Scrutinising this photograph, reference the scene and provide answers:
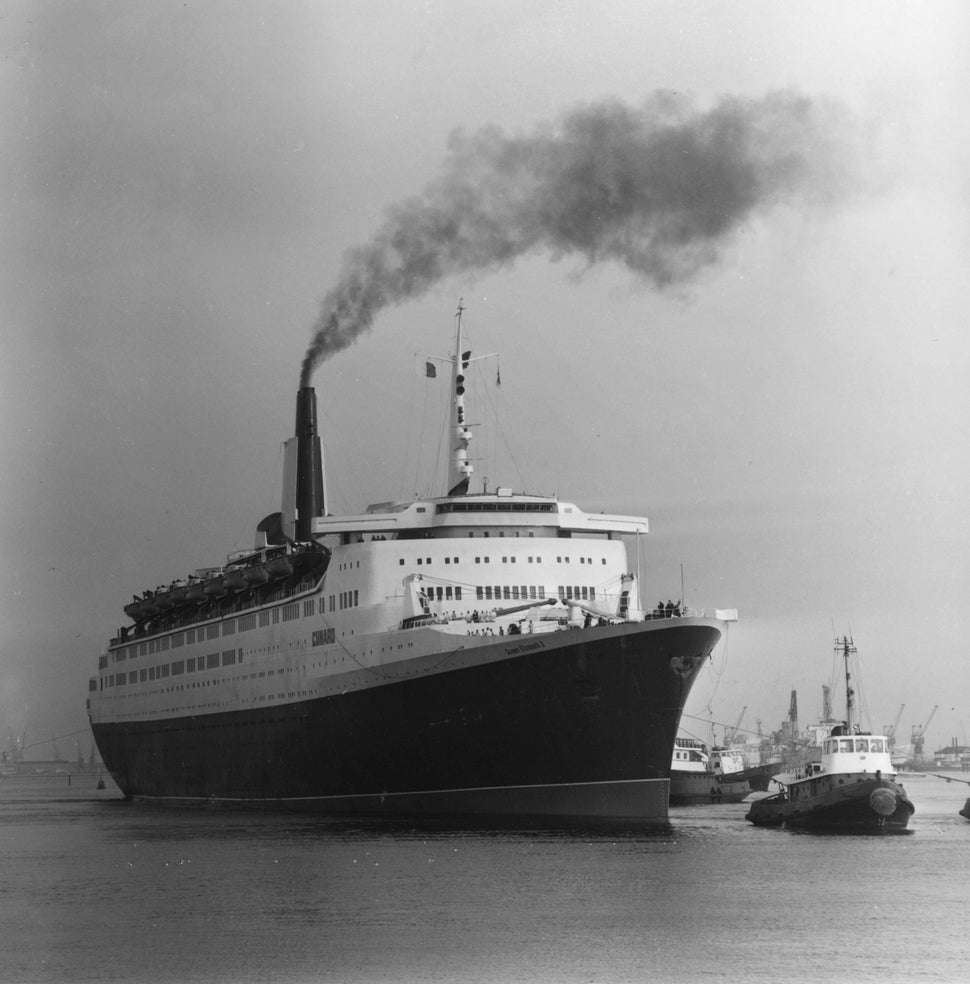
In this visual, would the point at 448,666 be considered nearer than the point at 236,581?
Yes

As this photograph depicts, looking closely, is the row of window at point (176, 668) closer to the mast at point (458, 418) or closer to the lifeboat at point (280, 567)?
the lifeboat at point (280, 567)

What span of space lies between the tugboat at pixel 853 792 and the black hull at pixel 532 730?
17.3 feet

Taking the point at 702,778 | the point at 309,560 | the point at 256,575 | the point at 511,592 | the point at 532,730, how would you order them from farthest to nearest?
the point at 702,778 < the point at 256,575 < the point at 309,560 < the point at 511,592 < the point at 532,730

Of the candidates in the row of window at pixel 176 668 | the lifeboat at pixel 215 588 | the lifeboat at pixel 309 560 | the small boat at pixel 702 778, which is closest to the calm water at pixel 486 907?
the lifeboat at pixel 309 560

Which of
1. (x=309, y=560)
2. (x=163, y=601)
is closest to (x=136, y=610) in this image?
(x=163, y=601)

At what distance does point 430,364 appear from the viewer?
57.2 m

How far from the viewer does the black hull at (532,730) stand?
147 feet

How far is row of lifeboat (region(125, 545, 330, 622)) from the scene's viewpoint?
59281mm

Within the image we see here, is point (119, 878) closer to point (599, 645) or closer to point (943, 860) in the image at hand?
point (599, 645)

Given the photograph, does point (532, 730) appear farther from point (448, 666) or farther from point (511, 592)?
point (511, 592)

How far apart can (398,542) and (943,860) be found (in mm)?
21288

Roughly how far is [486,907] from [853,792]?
69.5 feet

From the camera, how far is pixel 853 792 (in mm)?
46906

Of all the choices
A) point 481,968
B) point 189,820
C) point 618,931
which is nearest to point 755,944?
point 618,931
